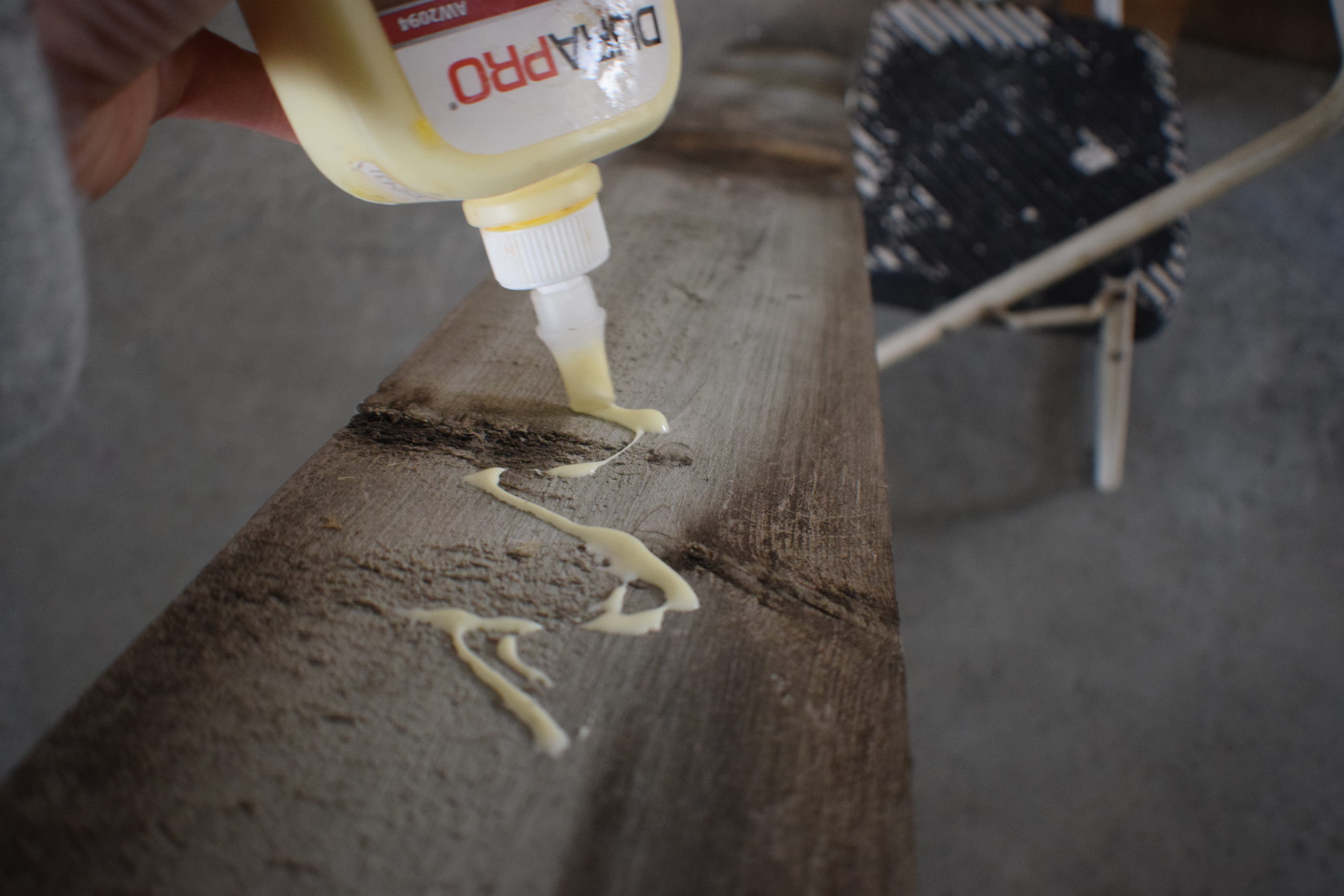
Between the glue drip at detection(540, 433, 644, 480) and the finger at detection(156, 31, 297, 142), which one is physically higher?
the finger at detection(156, 31, 297, 142)

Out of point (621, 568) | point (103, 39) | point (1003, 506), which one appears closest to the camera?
point (103, 39)

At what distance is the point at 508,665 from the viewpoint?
14.2 inches

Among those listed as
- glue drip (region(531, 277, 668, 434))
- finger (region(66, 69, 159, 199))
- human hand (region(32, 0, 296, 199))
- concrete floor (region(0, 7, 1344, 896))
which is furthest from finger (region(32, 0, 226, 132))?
concrete floor (region(0, 7, 1344, 896))

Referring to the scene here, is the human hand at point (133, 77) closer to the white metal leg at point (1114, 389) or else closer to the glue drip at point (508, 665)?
the glue drip at point (508, 665)

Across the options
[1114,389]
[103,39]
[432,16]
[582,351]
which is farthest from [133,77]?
[1114,389]

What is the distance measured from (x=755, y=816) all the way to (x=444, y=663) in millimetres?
160

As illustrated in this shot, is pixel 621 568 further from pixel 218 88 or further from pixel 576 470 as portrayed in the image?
pixel 218 88

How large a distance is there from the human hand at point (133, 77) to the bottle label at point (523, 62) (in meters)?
0.09

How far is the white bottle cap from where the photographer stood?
1.46ft

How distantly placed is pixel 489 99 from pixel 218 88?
0.80 feet

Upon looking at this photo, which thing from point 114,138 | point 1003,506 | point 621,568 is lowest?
point 1003,506

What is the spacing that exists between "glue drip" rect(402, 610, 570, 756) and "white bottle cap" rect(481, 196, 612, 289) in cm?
20

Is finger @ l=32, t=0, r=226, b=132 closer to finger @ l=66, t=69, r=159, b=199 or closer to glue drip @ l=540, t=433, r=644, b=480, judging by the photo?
finger @ l=66, t=69, r=159, b=199

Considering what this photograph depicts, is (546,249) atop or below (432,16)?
below
